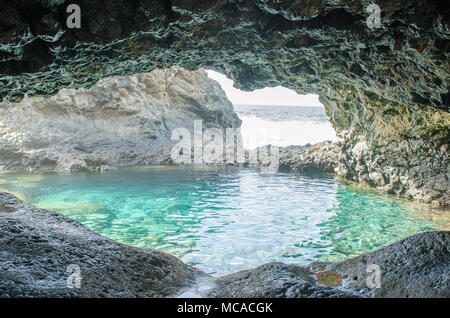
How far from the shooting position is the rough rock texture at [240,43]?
14.2ft

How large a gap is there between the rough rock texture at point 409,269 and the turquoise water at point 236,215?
235 centimetres

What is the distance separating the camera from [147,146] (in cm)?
2423

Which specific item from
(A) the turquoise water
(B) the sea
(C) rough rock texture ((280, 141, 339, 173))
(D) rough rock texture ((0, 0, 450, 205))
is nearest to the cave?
(D) rough rock texture ((0, 0, 450, 205))

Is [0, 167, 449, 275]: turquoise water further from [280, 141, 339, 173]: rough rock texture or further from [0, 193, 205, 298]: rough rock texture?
[280, 141, 339, 173]: rough rock texture

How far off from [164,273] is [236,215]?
577 centimetres

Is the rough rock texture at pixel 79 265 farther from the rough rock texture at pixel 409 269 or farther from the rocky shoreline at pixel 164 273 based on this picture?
the rough rock texture at pixel 409 269

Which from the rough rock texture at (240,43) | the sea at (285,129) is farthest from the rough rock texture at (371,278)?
the sea at (285,129)

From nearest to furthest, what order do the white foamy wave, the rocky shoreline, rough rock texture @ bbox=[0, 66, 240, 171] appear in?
1. the rocky shoreline
2. rough rock texture @ bbox=[0, 66, 240, 171]
3. the white foamy wave

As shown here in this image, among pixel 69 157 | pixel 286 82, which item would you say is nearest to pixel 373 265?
pixel 286 82

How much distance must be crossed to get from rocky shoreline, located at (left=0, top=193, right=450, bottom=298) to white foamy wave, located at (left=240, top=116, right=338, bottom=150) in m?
39.5

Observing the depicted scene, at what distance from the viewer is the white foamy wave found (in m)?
46.6

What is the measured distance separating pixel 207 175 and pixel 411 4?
14506 mm

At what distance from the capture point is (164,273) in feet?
11.6

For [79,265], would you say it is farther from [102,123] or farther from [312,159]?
[102,123]
